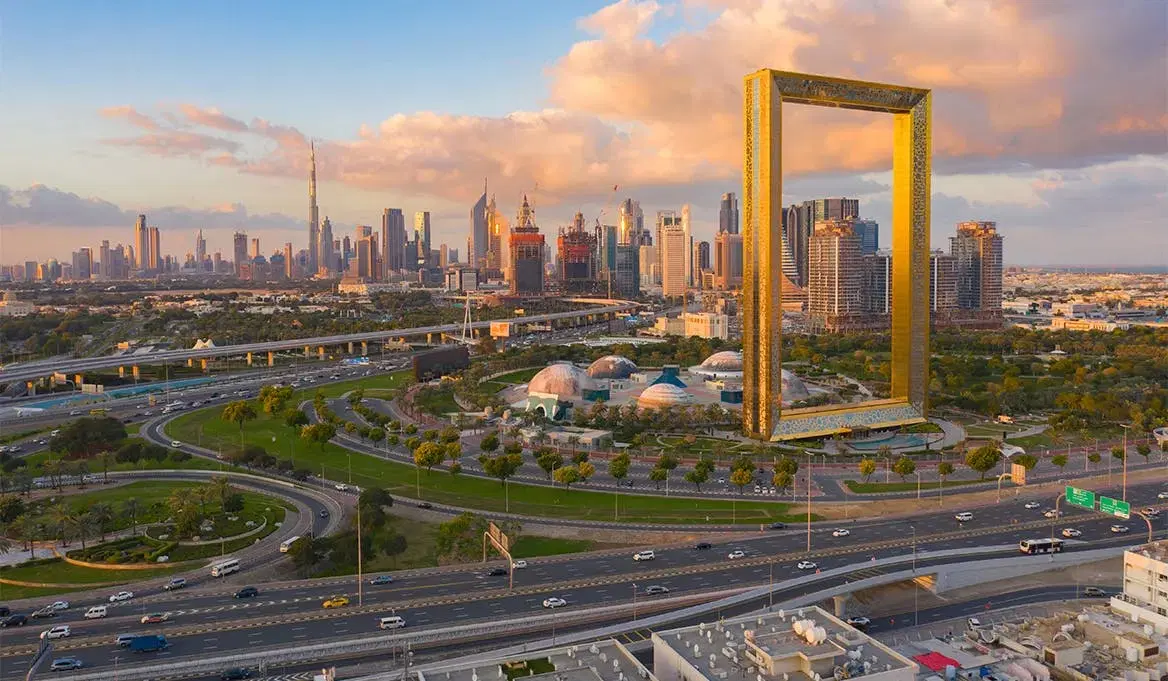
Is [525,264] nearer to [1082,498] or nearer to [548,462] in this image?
[548,462]

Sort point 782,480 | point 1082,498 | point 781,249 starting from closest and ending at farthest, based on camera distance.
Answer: point 1082,498, point 782,480, point 781,249

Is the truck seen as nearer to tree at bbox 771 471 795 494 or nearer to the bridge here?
tree at bbox 771 471 795 494

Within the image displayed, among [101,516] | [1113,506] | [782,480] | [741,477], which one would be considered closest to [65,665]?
[101,516]

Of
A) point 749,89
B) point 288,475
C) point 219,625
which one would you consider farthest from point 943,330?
point 219,625

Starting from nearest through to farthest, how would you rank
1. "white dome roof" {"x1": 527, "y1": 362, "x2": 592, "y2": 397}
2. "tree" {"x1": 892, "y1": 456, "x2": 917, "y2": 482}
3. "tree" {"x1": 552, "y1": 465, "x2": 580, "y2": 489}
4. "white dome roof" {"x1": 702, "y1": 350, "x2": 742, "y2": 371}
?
"tree" {"x1": 552, "y1": 465, "x2": 580, "y2": 489} → "tree" {"x1": 892, "y1": 456, "x2": 917, "y2": 482} → "white dome roof" {"x1": 527, "y1": 362, "x2": 592, "y2": 397} → "white dome roof" {"x1": 702, "y1": 350, "x2": 742, "y2": 371}

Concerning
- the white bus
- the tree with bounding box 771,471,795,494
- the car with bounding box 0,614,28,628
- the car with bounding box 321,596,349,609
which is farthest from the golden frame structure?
the car with bounding box 0,614,28,628

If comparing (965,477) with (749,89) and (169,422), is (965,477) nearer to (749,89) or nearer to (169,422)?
(749,89)

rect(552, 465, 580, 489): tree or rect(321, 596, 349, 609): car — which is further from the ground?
rect(552, 465, 580, 489): tree
